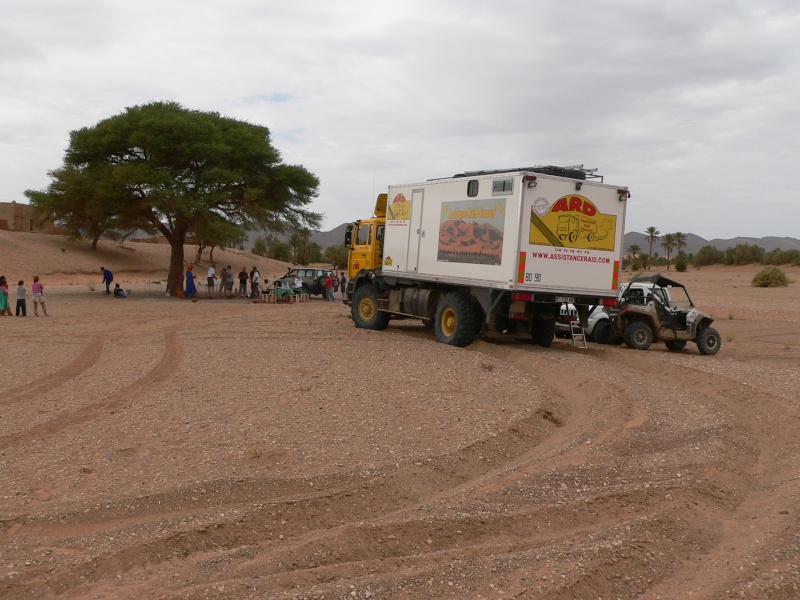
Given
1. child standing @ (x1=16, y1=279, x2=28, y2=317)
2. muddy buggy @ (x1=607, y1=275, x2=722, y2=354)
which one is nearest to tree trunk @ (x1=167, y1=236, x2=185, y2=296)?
child standing @ (x1=16, y1=279, x2=28, y2=317)

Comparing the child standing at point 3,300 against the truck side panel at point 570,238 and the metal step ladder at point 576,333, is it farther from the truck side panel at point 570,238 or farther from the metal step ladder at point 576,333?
the metal step ladder at point 576,333

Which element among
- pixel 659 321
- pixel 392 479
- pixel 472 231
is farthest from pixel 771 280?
pixel 392 479

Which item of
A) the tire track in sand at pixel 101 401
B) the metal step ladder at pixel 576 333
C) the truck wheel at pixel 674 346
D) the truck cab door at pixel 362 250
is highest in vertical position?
the truck cab door at pixel 362 250

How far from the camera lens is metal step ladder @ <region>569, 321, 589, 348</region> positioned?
17.2m

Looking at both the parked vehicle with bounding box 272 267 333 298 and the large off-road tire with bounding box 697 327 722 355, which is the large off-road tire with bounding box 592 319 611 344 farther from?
the parked vehicle with bounding box 272 267 333 298

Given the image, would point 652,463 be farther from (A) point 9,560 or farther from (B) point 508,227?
(B) point 508,227

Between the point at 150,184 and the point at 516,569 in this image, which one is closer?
the point at 516,569

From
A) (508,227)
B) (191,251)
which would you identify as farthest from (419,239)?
(191,251)

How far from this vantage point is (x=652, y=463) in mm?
7754

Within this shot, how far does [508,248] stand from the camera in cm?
1554

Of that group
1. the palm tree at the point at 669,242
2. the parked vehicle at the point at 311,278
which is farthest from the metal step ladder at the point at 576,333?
the palm tree at the point at 669,242

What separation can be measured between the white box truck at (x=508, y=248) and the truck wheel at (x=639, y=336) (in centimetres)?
168

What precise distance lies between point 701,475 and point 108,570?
5244mm

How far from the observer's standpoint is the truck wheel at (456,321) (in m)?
16.5
